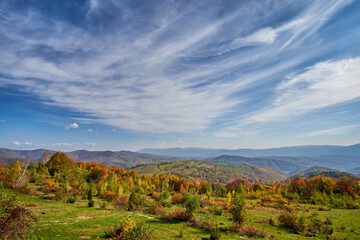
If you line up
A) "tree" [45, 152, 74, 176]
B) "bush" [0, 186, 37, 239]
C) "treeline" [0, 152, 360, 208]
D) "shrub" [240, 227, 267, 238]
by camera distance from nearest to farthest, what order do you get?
"bush" [0, 186, 37, 239], "shrub" [240, 227, 267, 238], "treeline" [0, 152, 360, 208], "tree" [45, 152, 74, 176]

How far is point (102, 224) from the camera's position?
17672 millimetres

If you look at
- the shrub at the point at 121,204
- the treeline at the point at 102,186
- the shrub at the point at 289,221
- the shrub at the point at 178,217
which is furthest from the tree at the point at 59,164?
the shrub at the point at 289,221

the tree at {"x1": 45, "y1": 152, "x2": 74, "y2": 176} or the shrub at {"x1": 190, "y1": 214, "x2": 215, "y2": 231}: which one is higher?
the tree at {"x1": 45, "y1": 152, "x2": 74, "y2": 176}

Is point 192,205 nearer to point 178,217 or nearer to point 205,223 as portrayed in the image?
point 205,223

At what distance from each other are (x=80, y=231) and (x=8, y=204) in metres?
7.98

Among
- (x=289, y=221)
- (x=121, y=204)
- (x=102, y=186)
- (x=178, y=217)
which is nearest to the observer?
(x=289, y=221)

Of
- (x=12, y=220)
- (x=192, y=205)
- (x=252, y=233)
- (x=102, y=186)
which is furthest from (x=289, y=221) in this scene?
(x=102, y=186)

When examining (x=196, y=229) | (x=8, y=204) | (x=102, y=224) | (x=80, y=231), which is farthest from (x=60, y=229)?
(x=196, y=229)

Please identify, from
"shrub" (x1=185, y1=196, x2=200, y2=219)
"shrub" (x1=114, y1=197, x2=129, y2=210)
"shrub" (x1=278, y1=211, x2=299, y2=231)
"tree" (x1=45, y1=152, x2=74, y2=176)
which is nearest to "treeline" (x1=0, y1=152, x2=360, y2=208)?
"tree" (x1=45, y1=152, x2=74, y2=176)

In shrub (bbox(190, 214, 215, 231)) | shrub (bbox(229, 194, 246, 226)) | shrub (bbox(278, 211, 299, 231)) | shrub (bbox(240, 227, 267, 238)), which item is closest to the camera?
shrub (bbox(240, 227, 267, 238))

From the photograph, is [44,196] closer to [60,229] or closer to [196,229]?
[60,229]

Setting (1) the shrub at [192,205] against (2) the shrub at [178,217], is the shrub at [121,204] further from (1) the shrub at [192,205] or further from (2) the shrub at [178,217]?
(1) the shrub at [192,205]

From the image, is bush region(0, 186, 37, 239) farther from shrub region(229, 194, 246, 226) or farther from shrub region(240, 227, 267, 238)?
shrub region(240, 227, 267, 238)

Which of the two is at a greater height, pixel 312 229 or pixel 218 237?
pixel 218 237
